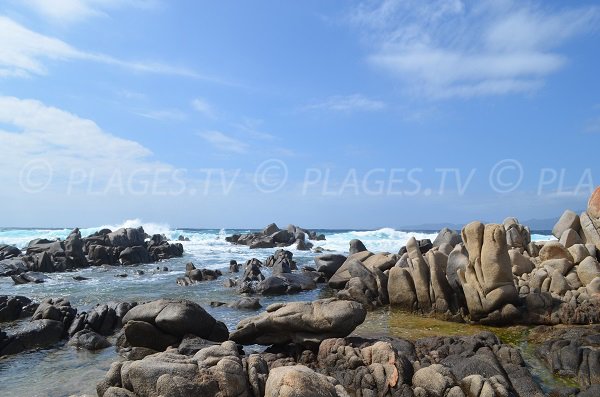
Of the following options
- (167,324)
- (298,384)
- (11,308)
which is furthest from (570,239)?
(11,308)

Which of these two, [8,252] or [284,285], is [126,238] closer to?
[8,252]

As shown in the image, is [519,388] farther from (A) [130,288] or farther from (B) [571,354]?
(A) [130,288]

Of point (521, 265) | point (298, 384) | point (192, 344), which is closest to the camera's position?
point (298, 384)

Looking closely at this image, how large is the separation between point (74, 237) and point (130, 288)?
2180cm

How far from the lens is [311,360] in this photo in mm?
12633

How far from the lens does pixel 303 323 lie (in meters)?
13.2

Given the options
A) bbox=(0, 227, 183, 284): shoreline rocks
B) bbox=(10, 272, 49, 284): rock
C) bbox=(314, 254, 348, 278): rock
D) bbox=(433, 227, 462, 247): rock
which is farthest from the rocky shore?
bbox=(0, 227, 183, 284): shoreline rocks

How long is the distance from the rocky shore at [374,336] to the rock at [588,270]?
0.04m

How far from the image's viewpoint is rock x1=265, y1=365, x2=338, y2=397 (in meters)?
8.26

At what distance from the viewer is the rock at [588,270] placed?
64.8ft

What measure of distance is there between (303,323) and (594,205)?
2092 centimetres

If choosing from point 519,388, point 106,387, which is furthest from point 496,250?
point 106,387

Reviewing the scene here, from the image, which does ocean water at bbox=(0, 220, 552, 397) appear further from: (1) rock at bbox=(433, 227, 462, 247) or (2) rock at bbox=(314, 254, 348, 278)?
(1) rock at bbox=(433, 227, 462, 247)

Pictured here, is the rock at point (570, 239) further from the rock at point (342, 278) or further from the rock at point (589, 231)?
the rock at point (342, 278)
